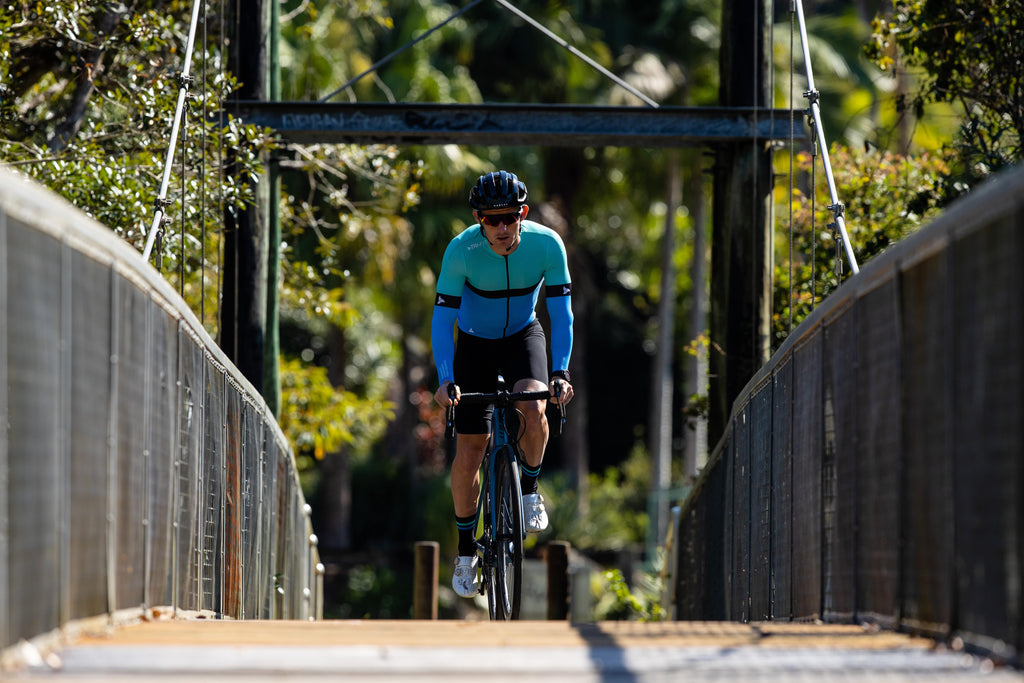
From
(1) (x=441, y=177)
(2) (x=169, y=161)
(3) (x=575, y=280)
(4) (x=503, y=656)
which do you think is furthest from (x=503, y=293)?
(3) (x=575, y=280)

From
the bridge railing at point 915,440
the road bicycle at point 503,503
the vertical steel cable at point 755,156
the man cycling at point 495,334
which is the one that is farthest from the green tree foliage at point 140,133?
the bridge railing at point 915,440

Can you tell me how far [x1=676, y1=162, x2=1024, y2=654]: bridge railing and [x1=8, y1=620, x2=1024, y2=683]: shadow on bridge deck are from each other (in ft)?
0.71

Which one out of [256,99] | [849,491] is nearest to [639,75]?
[256,99]

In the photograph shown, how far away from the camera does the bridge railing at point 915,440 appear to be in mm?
3830

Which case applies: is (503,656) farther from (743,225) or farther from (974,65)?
(974,65)

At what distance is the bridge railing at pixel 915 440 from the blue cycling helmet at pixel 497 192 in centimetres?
169

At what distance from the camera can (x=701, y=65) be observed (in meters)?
33.8

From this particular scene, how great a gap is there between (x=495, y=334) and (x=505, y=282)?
0.31 m

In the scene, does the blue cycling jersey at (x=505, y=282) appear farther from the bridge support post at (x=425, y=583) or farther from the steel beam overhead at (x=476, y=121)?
the bridge support post at (x=425, y=583)

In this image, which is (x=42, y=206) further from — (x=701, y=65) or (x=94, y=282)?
(x=701, y=65)

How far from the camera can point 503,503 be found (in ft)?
26.6

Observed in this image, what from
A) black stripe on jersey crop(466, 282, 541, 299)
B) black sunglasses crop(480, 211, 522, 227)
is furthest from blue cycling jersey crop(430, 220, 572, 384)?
black sunglasses crop(480, 211, 522, 227)

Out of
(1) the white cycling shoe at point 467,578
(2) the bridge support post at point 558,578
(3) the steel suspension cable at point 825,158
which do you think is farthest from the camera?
(2) the bridge support post at point 558,578

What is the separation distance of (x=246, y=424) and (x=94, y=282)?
13.5ft
